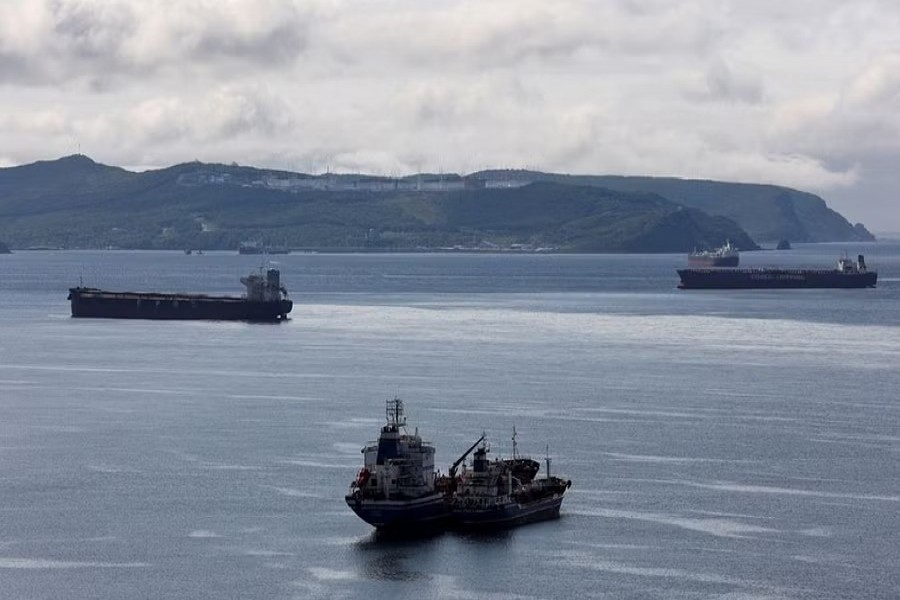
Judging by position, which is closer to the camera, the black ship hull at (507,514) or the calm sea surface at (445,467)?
the calm sea surface at (445,467)

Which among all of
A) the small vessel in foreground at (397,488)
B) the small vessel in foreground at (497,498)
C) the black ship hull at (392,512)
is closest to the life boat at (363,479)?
the small vessel in foreground at (397,488)

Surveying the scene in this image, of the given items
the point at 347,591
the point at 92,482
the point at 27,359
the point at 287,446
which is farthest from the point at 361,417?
the point at 27,359

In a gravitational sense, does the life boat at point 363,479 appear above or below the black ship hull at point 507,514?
above

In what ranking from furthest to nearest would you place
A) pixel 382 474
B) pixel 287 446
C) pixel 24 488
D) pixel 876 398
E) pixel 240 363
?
pixel 240 363, pixel 876 398, pixel 287 446, pixel 24 488, pixel 382 474

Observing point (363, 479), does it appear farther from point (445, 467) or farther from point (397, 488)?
point (445, 467)

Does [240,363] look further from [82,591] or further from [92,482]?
[82,591]

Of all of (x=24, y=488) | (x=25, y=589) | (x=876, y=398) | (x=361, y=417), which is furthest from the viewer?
(x=876, y=398)

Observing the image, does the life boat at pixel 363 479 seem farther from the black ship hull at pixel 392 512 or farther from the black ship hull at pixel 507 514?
the black ship hull at pixel 507 514

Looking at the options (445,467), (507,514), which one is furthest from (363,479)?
(445,467)
